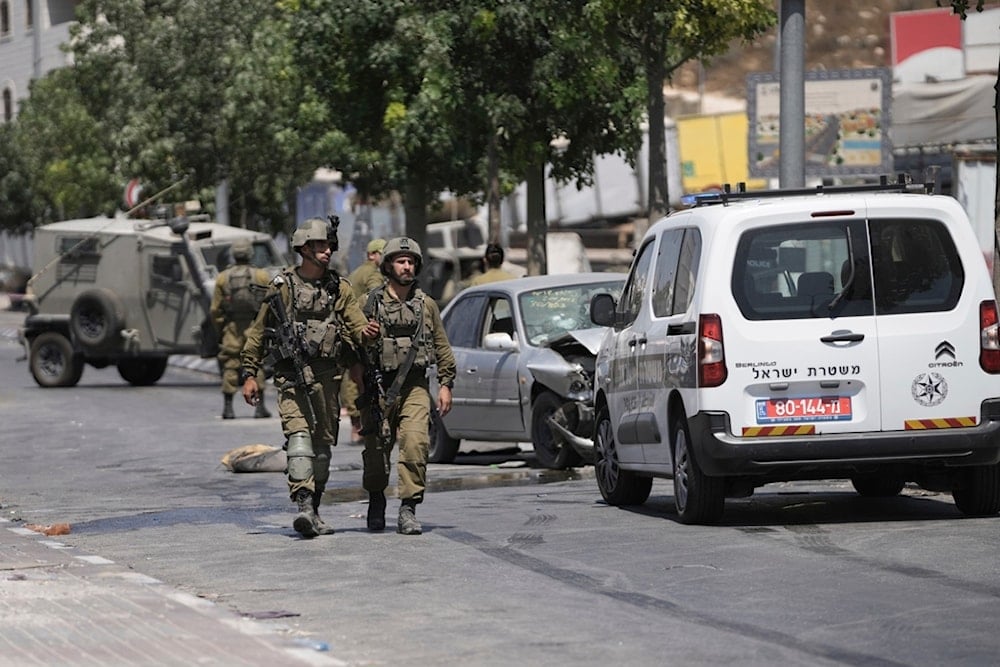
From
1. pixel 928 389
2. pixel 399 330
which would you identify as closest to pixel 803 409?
pixel 928 389

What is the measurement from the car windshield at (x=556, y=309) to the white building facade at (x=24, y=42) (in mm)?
60756

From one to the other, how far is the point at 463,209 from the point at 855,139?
123 feet

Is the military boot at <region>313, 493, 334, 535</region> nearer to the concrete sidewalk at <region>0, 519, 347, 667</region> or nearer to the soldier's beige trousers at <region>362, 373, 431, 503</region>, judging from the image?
the soldier's beige trousers at <region>362, 373, 431, 503</region>

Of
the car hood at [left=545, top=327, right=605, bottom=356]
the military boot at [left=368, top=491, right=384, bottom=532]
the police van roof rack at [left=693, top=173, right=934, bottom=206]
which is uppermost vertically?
the police van roof rack at [left=693, top=173, right=934, bottom=206]

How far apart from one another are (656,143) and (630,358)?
804 centimetres

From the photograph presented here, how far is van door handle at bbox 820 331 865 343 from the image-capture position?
1158cm

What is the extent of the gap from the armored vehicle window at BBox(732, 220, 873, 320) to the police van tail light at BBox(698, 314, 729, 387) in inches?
7.1

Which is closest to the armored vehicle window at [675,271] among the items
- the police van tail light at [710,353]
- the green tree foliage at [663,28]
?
the police van tail light at [710,353]

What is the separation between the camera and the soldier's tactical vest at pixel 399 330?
475 inches

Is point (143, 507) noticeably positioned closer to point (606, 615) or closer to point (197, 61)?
point (606, 615)

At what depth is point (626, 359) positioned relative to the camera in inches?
521

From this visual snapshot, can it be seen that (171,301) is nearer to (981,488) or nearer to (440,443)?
(440,443)

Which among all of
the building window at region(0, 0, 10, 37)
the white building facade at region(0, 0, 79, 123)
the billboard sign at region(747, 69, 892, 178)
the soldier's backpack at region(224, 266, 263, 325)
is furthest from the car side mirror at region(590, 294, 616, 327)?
the building window at region(0, 0, 10, 37)

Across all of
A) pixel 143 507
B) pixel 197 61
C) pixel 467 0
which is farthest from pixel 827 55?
pixel 143 507
